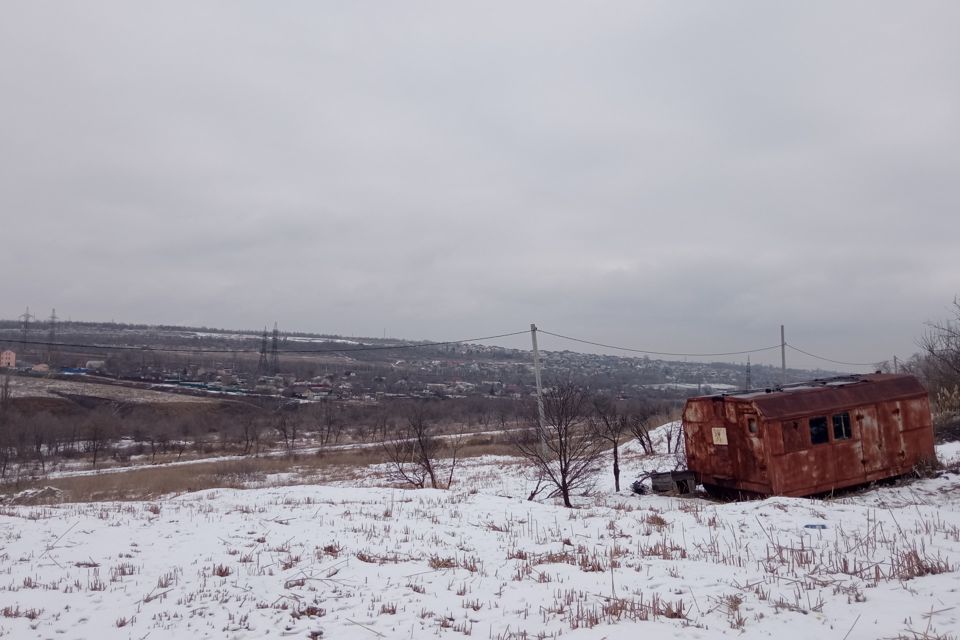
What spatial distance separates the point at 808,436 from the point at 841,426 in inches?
47.3

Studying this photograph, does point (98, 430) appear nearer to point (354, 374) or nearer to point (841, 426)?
point (841, 426)

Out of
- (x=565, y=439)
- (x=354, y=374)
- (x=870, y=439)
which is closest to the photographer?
(x=870, y=439)

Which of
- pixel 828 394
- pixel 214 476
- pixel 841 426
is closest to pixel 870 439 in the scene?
pixel 841 426

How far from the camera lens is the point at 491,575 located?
6.11 m

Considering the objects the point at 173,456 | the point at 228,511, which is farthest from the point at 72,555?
the point at 173,456

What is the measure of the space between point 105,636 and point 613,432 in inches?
698

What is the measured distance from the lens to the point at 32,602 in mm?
5379

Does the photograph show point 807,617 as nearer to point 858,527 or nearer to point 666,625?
point 666,625

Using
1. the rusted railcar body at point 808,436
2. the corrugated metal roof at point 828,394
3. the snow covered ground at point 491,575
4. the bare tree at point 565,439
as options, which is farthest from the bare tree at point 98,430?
the corrugated metal roof at point 828,394

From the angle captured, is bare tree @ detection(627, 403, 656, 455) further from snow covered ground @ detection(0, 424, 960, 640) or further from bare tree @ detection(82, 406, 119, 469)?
bare tree @ detection(82, 406, 119, 469)

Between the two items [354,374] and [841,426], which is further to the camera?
[354,374]

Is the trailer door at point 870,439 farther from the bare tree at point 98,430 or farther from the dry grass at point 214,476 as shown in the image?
the bare tree at point 98,430

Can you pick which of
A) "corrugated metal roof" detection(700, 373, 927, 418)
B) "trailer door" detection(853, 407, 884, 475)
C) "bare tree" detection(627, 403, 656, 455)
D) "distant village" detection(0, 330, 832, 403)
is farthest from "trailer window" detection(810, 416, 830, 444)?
"distant village" detection(0, 330, 832, 403)

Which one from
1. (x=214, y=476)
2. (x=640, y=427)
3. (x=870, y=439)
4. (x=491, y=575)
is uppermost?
(x=870, y=439)
